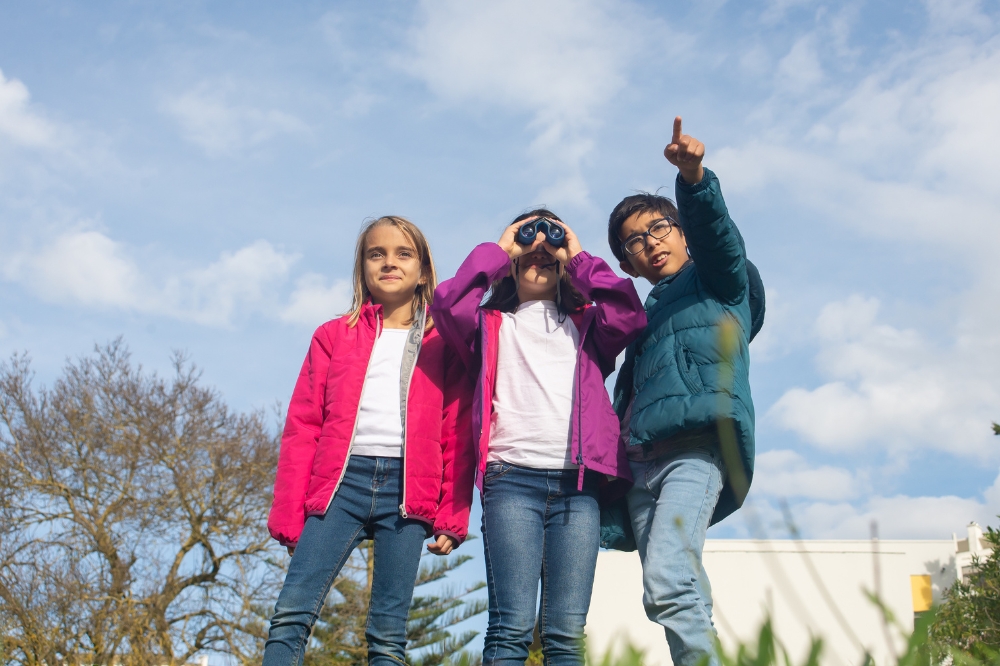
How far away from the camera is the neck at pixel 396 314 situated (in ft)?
10.6

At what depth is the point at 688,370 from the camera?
254cm

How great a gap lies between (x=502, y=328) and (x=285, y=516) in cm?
95

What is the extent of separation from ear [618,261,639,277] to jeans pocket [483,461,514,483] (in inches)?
37.0

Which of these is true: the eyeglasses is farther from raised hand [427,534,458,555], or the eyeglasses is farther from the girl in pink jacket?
raised hand [427,534,458,555]

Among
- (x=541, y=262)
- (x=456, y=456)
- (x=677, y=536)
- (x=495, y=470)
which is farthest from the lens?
(x=541, y=262)

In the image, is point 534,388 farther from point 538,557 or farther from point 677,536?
point 677,536

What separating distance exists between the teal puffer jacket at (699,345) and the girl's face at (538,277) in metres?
0.43

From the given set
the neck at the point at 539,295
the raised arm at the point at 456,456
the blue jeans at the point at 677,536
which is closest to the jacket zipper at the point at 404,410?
the raised arm at the point at 456,456

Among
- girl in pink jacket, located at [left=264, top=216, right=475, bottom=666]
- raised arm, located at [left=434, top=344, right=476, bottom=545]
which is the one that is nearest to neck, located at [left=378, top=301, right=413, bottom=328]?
girl in pink jacket, located at [left=264, top=216, right=475, bottom=666]

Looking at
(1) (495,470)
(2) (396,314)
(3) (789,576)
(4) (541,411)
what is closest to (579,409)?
(4) (541,411)

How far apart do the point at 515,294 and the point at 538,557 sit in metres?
1.02

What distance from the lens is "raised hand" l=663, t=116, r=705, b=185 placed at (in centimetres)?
248

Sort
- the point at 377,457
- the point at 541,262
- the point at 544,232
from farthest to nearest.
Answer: the point at 541,262 < the point at 544,232 < the point at 377,457

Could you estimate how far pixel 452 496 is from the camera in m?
2.83
